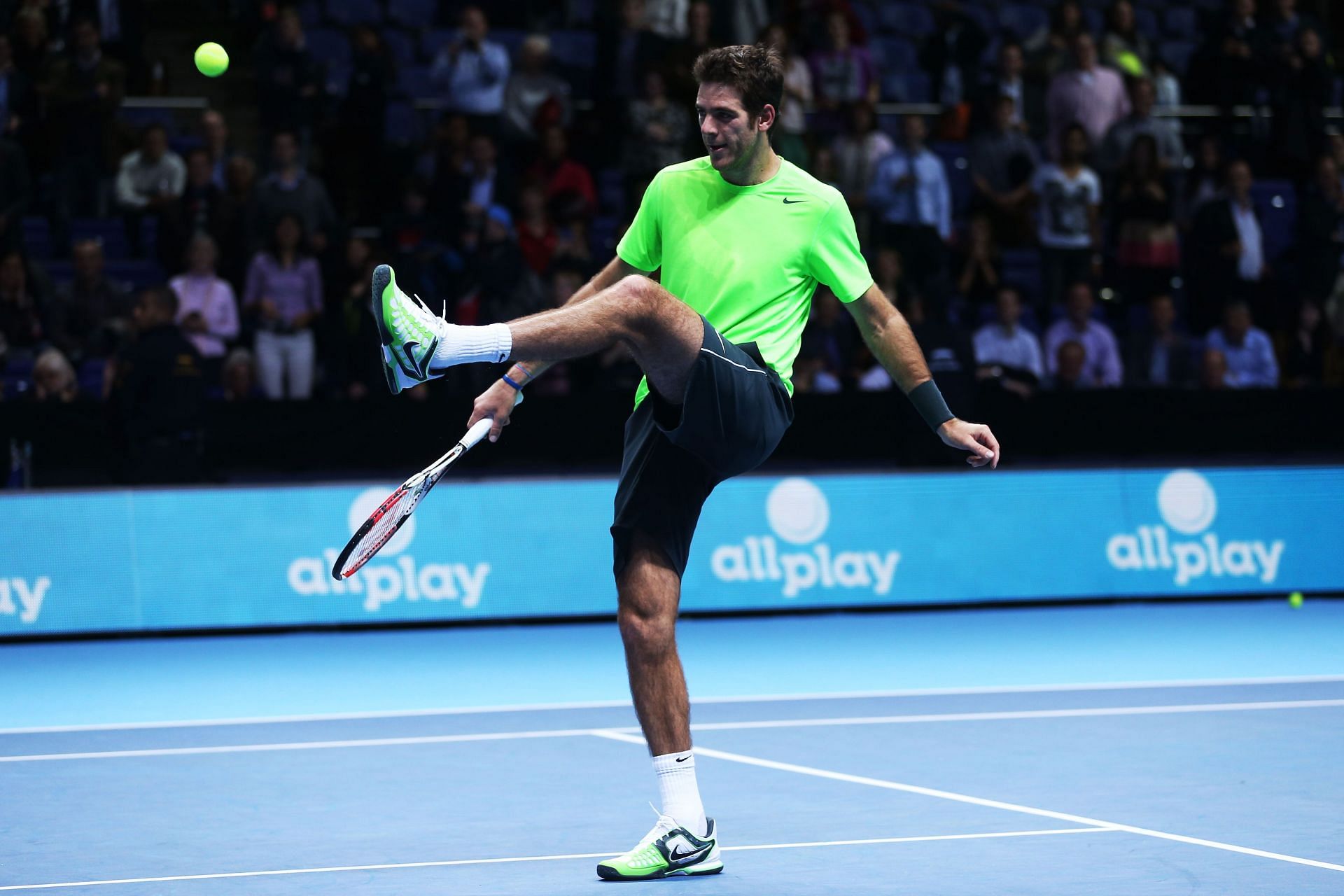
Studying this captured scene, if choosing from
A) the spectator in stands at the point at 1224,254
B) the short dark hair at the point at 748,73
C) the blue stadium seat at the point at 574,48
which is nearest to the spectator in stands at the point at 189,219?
the blue stadium seat at the point at 574,48

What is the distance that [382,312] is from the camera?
16.7 feet

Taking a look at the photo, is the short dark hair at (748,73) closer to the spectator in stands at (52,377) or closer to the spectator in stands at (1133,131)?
the spectator in stands at (52,377)

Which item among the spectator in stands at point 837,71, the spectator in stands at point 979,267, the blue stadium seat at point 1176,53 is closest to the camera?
the spectator in stands at point 979,267

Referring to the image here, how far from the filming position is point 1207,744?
790 cm

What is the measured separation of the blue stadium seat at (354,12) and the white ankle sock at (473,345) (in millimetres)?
13606

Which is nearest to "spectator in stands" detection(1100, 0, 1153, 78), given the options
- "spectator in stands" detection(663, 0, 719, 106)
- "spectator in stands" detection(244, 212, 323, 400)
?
"spectator in stands" detection(663, 0, 719, 106)

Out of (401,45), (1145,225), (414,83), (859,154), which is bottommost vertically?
(1145,225)

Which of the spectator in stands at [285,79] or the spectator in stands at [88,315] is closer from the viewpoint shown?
the spectator in stands at [88,315]

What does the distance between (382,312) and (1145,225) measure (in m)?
12.7

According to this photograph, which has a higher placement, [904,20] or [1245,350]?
[904,20]

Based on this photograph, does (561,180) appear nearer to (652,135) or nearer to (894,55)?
(652,135)

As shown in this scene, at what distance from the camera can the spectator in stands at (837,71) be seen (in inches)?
672

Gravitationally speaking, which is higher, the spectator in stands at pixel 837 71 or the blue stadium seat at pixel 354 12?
the blue stadium seat at pixel 354 12

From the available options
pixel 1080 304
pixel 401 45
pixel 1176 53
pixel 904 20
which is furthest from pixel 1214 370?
pixel 401 45
